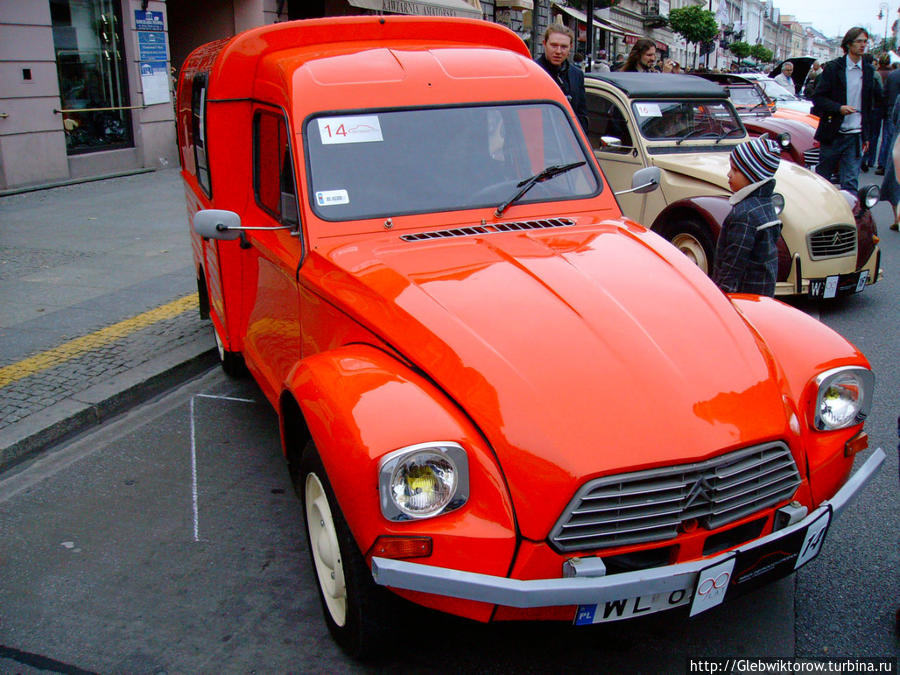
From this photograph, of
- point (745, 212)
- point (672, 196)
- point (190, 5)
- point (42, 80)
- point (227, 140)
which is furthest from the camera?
point (190, 5)

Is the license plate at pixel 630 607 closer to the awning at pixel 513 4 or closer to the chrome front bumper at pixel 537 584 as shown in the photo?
the chrome front bumper at pixel 537 584

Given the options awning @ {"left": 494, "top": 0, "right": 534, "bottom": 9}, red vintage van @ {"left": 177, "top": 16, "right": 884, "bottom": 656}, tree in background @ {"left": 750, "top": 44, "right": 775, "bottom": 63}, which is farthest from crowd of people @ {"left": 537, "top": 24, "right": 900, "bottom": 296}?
tree in background @ {"left": 750, "top": 44, "right": 775, "bottom": 63}

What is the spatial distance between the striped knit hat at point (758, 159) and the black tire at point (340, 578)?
3.20m

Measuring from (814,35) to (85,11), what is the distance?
216m

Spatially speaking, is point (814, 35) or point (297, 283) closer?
point (297, 283)

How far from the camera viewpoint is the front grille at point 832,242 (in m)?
6.65

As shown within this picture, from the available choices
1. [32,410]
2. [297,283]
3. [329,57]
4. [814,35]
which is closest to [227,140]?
[329,57]

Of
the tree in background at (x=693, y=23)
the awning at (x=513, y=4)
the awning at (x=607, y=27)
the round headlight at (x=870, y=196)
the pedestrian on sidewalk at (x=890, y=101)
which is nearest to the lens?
the round headlight at (x=870, y=196)

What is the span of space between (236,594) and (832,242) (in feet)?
18.3

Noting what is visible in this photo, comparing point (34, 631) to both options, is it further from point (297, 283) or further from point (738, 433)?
point (738, 433)

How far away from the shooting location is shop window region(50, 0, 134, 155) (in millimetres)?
13539

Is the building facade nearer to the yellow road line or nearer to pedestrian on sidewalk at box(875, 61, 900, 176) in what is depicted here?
pedestrian on sidewalk at box(875, 61, 900, 176)

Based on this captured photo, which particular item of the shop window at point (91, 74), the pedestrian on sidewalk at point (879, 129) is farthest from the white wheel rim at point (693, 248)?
the shop window at point (91, 74)

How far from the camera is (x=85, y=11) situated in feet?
45.6
